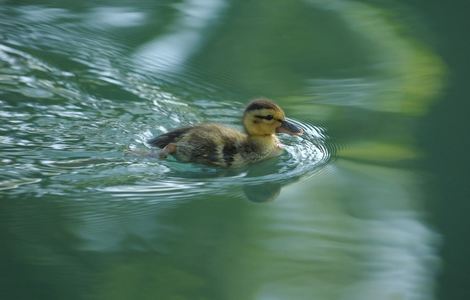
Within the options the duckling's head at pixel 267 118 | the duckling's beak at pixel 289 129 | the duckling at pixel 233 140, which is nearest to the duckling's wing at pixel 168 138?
the duckling at pixel 233 140

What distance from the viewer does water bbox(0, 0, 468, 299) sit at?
279 cm

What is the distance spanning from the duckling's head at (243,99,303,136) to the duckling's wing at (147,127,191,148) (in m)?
0.27

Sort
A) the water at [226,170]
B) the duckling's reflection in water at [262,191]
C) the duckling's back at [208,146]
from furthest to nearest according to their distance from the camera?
the duckling's back at [208,146] → the duckling's reflection in water at [262,191] → the water at [226,170]

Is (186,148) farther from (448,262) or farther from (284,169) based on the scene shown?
(448,262)

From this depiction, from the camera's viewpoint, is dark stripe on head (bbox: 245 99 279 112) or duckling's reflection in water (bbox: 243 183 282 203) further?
dark stripe on head (bbox: 245 99 279 112)

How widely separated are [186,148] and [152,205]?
54cm

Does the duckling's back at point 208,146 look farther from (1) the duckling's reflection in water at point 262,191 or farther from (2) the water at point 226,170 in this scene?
(1) the duckling's reflection in water at point 262,191

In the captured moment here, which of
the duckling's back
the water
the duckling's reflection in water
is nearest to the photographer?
the water

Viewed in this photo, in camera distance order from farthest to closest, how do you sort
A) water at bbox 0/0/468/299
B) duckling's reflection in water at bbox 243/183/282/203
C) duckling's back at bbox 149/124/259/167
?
1. duckling's back at bbox 149/124/259/167
2. duckling's reflection in water at bbox 243/183/282/203
3. water at bbox 0/0/468/299

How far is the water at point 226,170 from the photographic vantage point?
2791 millimetres

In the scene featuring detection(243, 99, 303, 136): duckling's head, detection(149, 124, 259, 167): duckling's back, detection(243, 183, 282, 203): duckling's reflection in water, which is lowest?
detection(243, 183, 282, 203): duckling's reflection in water

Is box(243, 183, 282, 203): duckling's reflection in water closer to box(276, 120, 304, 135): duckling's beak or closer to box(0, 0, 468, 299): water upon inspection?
box(0, 0, 468, 299): water

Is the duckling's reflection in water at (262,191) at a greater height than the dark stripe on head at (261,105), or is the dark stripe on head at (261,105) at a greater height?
the dark stripe on head at (261,105)

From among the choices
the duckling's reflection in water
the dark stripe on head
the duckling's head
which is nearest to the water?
the duckling's reflection in water
